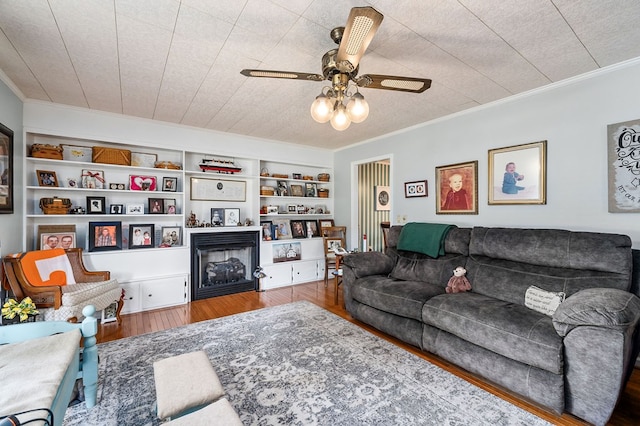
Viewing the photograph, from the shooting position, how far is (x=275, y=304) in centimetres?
382

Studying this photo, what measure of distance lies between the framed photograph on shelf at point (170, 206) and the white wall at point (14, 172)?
1437 millimetres

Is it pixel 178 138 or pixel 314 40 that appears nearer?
pixel 314 40

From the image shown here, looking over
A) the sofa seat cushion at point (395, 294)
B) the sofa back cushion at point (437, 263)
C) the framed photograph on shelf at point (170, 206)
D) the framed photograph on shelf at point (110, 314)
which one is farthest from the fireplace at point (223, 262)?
the sofa back cushion at point (437, 263)

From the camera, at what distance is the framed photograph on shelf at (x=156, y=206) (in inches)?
154

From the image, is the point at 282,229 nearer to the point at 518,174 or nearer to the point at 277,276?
the point at 277,276

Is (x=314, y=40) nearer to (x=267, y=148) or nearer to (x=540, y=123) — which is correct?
(x=540, y=123)

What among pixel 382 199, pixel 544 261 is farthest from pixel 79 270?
pixel 382 199

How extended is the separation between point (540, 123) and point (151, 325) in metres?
4.67

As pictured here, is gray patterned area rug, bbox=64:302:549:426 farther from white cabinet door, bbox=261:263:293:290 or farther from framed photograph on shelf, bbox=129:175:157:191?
framed photograph on shelf, bbox=129:175:157:191

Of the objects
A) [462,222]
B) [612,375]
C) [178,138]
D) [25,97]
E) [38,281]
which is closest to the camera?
[612,375]

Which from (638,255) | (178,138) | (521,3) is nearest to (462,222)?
(638,255)

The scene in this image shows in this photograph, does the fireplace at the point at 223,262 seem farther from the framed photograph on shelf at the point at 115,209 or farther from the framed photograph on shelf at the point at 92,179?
the framed photograph on shelf at the point at 92,179

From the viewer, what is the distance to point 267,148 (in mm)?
4809

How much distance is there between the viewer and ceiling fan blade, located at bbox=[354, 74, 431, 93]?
5.76 ft
